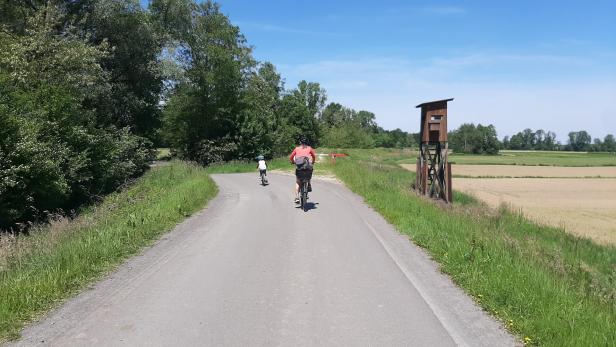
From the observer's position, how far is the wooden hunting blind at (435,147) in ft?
64.7

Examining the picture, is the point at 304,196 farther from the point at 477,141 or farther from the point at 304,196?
the point at 477,141

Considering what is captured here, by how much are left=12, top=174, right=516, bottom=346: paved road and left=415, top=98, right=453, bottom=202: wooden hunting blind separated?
10369 mm

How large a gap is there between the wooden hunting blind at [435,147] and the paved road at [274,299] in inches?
408

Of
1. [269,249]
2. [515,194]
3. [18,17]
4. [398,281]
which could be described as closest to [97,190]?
[18,17]

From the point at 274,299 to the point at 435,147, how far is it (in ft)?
54.5

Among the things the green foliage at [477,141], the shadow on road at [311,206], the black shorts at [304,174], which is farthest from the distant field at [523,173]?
the green foliage at [477,141]

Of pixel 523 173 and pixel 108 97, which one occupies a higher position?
pixel 108 97

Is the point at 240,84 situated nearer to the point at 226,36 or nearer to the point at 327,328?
the point at 226,36

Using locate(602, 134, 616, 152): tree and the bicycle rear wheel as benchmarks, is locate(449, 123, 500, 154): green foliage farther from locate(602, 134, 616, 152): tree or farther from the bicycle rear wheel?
the bicycle rear wheel

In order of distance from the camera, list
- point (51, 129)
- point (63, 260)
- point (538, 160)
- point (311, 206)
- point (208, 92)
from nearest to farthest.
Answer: point (63, 260) < point (311, 206) < point (51, 129) < point (208, 92) < point (538, 160)

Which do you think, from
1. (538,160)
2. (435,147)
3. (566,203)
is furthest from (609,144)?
(435,147)

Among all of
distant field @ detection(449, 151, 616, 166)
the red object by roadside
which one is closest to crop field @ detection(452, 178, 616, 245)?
the red object by roadside

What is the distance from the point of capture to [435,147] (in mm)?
21531

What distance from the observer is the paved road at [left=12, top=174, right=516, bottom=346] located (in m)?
5.01
